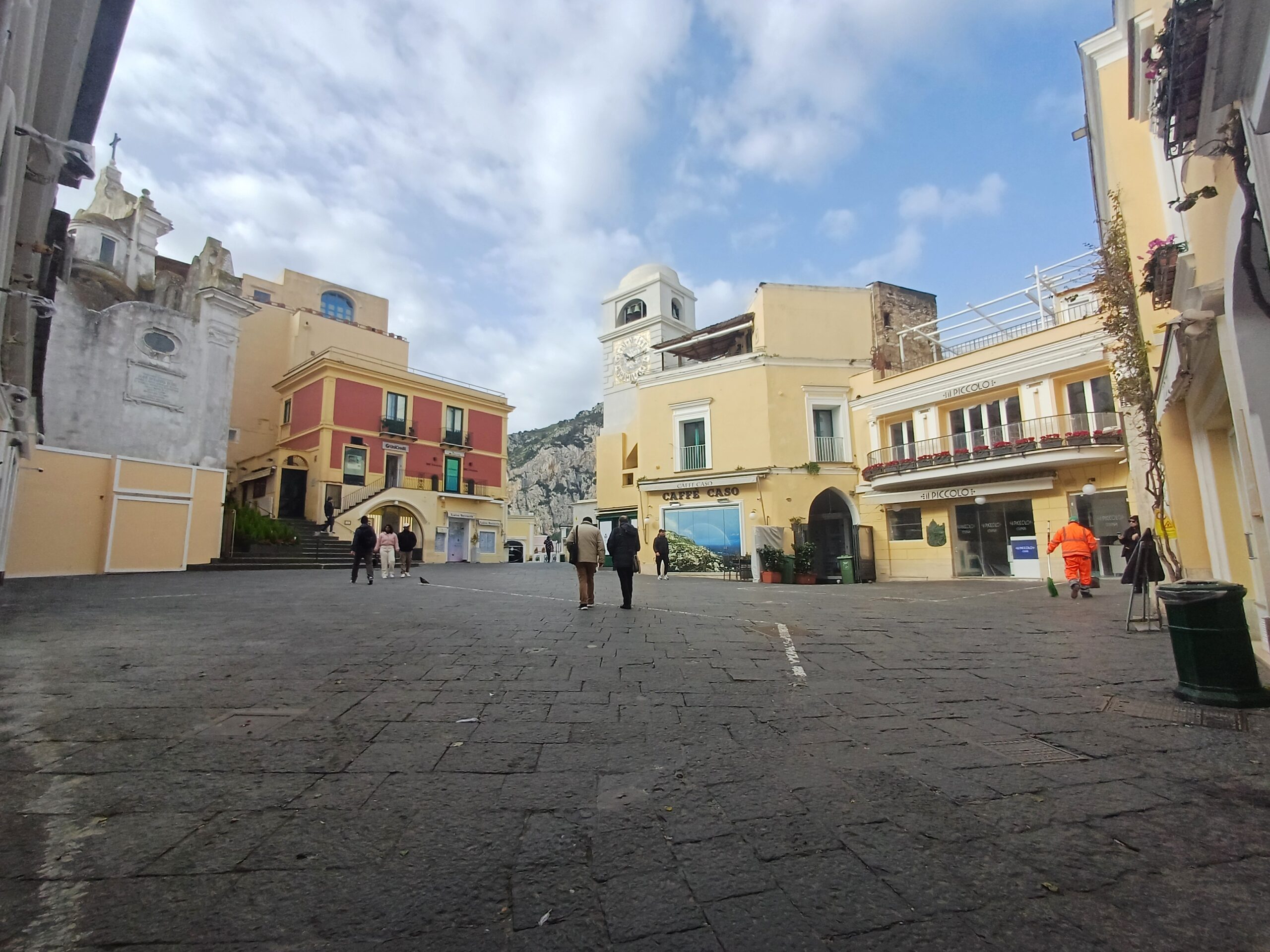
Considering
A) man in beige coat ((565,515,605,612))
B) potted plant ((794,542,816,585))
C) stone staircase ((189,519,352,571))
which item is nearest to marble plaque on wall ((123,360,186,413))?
stone staircase ((189,519,352,571))

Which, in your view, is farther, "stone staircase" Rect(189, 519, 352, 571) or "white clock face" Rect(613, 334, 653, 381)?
"white clock face" Rect(613, 334, 653, 381)

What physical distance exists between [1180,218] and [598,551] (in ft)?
28.7

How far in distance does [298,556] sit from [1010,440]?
23.0 meters

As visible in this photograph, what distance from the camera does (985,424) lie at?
734 inches

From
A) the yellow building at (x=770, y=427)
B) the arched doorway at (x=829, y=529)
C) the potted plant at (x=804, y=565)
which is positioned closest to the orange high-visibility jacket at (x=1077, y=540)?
the potted plant at (x=804, y=565)

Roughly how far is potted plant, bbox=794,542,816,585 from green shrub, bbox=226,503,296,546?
711 inches

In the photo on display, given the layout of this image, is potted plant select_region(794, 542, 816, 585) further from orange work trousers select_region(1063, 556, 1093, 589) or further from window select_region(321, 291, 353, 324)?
window select_region(321, 291, 353, 324)

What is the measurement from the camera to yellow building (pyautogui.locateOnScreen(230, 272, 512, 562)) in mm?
28109

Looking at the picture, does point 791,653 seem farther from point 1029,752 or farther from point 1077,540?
point 1077,540

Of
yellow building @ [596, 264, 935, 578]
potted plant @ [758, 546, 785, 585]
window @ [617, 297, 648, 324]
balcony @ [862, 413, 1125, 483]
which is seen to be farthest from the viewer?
window @ [617, 297, 648, 324]

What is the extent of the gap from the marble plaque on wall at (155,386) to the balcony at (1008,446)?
71.8 ft

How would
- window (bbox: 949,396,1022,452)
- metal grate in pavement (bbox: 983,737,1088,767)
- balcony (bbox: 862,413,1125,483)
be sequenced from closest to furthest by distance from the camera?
metal grate in pavement (bbox: 983,737,1088,767) → balcony (bbox: 862,413,1125,483) → window (bbox: 949,396,1022,452)

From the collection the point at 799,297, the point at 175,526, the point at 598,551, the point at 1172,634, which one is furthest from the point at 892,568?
the point at 175,526

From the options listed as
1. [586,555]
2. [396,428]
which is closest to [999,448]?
[586,555]
